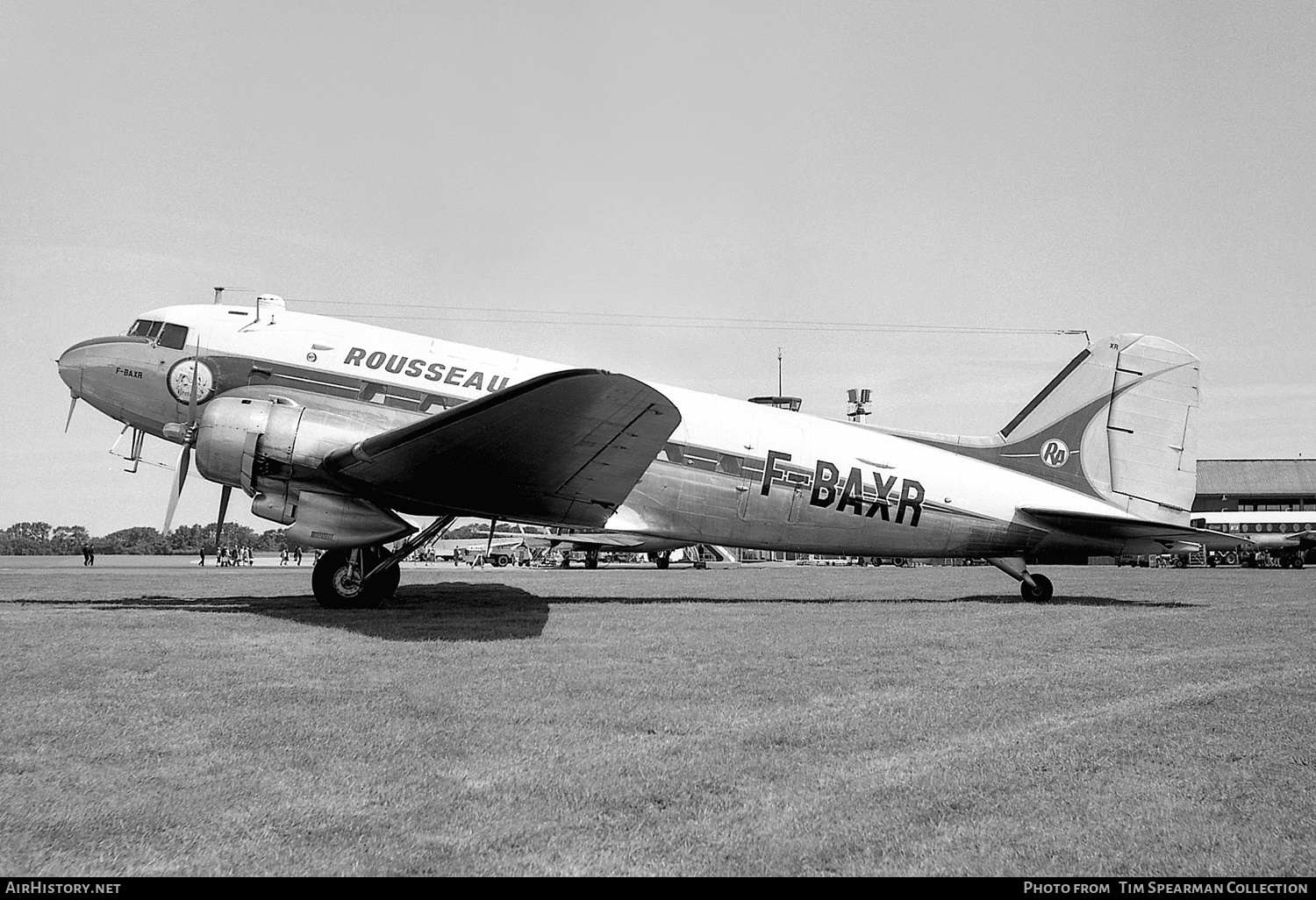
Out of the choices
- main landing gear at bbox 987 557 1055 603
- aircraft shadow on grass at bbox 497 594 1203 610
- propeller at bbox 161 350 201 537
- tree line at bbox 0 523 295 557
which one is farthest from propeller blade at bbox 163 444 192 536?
tree line at bbox 0 523 295 557

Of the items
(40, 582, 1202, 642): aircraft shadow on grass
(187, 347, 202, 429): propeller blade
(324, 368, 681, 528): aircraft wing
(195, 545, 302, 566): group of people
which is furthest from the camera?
(195, 545, 302, 566): group of people

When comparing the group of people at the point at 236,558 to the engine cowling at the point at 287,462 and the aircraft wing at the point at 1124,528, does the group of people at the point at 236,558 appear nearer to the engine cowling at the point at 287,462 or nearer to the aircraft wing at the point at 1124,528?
the engine cowling at the point at 287,462

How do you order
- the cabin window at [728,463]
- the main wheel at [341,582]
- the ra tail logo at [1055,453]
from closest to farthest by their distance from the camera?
the main wheel at [341,582] < the cabin window at [728,463] < the ra tail logo at [1055,453]

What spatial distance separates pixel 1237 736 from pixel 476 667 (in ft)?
18.0

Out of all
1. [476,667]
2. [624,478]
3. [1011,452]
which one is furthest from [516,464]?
[1011,452]

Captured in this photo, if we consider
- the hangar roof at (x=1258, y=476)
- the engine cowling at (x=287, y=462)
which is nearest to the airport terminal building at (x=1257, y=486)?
the hangar roof at (x=1258, y=476)

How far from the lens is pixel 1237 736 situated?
5168 millimetres

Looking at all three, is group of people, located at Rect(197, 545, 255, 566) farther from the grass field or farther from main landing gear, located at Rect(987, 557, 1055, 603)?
main landing gear, located at Rect(987, 557, 1055, 603)

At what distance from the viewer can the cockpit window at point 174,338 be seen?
13.2 metres

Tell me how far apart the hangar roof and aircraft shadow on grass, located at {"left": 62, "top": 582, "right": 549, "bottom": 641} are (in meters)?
74.4

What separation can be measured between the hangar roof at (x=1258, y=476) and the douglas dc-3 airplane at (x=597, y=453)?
6683cm

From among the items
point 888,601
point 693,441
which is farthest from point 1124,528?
point 693,441

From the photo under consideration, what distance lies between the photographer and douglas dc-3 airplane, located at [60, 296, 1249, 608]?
11.2 m
